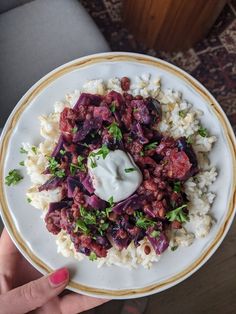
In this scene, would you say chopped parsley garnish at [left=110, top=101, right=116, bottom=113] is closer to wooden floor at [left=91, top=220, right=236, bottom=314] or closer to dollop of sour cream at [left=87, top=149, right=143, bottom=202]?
dollop of sour cream at [left=87, top=149, right=143, bottom=202]

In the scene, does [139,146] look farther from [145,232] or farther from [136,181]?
[145,232]

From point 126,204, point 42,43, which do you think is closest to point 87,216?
point 126,204

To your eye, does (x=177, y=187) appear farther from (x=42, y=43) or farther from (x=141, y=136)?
(x=42, y=43)

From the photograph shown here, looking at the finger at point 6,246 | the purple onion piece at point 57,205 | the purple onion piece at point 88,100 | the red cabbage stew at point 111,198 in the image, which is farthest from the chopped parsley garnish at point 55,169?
the finger at point 6,246

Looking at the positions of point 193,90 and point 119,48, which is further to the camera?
point 119,48

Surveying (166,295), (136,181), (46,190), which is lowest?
(166,295)

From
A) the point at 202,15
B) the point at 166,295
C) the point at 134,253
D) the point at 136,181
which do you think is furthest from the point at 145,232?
the point at 202,15

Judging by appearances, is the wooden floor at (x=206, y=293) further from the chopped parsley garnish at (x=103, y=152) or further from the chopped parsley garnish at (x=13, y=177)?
the chopped parsley garnish at (x=103, y=152)
